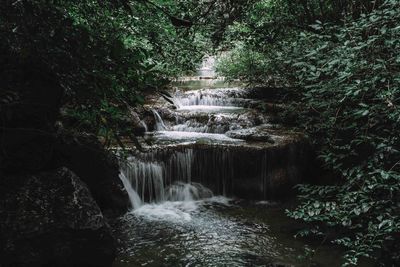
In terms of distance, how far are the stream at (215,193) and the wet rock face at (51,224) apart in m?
0.89

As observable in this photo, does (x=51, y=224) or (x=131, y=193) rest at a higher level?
(x=51, y=224)

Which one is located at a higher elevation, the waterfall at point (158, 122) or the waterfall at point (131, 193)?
the waterfall at point (158, 122)

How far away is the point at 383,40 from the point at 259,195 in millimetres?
5316

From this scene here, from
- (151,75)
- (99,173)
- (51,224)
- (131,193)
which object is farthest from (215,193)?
(151,75)

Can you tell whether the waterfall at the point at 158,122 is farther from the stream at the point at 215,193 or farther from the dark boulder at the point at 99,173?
the dark boulder at the point at 99,173

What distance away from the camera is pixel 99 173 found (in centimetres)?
674

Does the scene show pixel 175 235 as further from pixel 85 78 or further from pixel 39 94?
pixel 85 78

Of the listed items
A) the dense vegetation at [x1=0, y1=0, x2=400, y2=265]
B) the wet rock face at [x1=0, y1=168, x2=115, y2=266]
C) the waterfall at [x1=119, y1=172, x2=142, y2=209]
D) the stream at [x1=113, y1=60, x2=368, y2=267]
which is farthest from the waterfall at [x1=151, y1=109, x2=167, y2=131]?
the wet rock face at [x1=0, y1=168, x2=115, y2=266]

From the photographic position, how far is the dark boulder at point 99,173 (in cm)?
613

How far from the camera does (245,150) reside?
8320mm

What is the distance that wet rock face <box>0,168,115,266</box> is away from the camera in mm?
4090

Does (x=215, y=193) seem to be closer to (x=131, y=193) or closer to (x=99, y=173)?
(x=131, y=193)

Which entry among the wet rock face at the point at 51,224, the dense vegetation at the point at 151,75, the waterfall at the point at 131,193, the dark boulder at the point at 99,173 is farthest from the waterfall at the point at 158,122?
the wet rock face at the point at 51,224

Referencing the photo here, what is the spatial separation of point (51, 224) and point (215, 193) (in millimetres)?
4693
